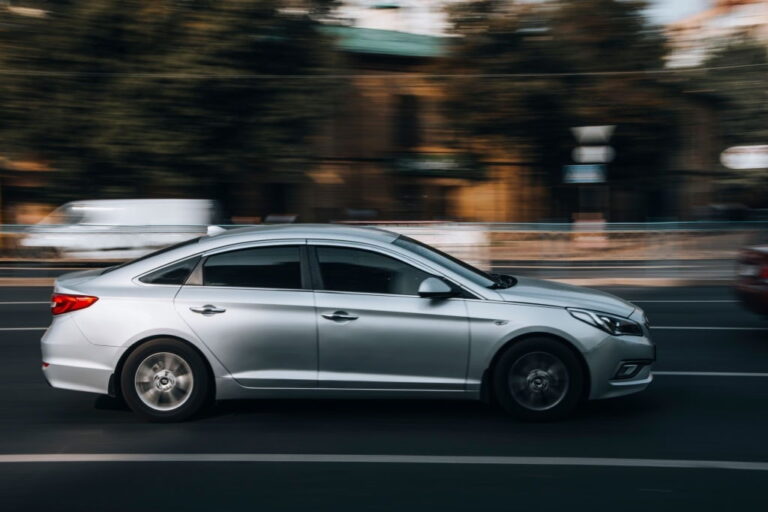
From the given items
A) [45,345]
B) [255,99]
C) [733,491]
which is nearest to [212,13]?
[255,99]

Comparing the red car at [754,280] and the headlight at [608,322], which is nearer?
the headlight at [608,322]

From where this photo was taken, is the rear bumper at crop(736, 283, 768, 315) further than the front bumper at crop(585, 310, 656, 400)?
Yes

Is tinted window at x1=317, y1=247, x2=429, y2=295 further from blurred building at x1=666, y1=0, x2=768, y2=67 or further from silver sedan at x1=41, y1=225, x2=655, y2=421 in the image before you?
blurred building at x1=666, y1=0, x2=768, y2=67

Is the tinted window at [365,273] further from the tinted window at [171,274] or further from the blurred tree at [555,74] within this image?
the blurred tree at [555,74]

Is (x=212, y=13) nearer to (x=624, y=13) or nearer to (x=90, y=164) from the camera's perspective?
(x=90, y=164)

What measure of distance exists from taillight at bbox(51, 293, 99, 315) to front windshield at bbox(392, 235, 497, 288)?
217cm

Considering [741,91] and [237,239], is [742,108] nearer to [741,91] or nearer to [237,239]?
[741,91]

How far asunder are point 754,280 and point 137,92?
2012 cm

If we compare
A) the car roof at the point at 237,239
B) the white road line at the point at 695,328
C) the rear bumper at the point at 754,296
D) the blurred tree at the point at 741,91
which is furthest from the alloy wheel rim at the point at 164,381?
the blurred tree at the point at 741,91

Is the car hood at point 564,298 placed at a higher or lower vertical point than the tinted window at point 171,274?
lower

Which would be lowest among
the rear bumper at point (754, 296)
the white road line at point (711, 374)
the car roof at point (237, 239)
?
the white road line at point (711, 374)

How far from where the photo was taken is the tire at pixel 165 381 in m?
6.69

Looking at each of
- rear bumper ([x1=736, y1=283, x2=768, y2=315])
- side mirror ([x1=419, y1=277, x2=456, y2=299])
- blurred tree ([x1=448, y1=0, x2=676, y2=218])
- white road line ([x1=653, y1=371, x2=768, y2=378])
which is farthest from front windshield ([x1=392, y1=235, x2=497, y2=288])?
blurred tree ([x1=448, y1=0, x2=676, y2=218])

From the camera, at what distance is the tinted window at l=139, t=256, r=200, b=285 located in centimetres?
686
